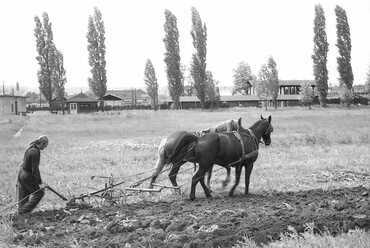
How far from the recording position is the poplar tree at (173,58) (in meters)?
71.9

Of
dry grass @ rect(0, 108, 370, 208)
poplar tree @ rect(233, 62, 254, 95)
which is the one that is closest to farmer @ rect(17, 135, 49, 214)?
dry grass @ rect(0, 108, 370, 208)

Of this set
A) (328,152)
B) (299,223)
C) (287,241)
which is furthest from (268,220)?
(328,152)

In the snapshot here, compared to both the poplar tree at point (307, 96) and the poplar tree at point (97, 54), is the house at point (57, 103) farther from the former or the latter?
the poplar tree at point (307, 96)

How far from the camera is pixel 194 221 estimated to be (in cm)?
769

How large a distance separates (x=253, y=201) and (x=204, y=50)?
212 feet

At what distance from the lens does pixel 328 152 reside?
18.8 meters

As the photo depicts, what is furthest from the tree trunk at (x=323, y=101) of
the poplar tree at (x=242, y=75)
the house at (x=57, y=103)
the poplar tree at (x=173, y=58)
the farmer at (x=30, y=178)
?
the farmer at (x=30, y=178)

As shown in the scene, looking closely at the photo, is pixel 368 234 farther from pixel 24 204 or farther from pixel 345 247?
pixel 24 204

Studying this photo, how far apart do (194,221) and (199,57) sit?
66.0 metres

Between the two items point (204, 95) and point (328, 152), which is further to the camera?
point (204, 95)

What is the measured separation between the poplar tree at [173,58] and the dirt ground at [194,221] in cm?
6245

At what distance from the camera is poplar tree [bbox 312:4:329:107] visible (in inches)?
2736

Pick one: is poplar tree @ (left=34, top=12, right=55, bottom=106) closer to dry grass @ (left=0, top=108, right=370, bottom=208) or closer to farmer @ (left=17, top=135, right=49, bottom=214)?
dry grass @ (left=0, top=108, right=370, bottom=208)

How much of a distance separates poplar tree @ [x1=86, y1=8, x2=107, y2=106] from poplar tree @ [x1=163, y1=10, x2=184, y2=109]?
9.82 m
